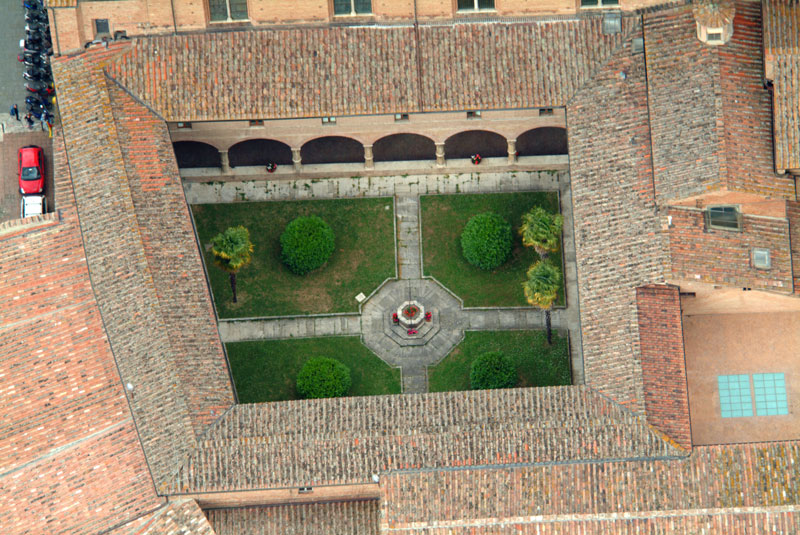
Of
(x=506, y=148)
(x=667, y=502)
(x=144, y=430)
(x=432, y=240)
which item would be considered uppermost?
(x=506, y=148)

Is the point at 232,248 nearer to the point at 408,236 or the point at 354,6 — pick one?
the point at 408,236

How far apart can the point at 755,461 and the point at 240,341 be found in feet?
92.0

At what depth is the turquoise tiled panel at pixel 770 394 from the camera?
73312mm

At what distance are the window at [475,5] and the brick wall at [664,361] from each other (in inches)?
652

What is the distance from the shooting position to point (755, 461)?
6625 cm

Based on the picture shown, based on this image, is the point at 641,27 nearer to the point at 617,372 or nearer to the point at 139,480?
the point at 617,372

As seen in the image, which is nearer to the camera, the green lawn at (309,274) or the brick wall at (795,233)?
the brick wall at (795,233)

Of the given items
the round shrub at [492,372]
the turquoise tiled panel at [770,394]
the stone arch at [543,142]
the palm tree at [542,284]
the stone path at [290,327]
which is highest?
the stone arch at [543,142]

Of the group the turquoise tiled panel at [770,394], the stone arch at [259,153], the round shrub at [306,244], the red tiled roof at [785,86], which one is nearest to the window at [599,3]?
the red tiled roof at [785,86]

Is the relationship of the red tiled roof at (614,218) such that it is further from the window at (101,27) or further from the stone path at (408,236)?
the window at (101,27)

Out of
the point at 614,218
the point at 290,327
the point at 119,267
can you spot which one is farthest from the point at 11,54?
the point at 614,218

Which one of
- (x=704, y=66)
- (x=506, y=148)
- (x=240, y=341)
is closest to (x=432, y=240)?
(x=506, y=148)

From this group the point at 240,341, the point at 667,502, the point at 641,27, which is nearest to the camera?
the point at 667,502

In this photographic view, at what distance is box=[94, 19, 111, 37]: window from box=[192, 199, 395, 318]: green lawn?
11199mm
